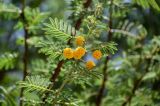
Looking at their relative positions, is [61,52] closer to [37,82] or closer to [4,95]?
[37,82]

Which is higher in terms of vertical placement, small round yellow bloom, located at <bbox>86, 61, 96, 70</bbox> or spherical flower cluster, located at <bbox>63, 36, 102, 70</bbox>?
spherical flower cluster, located at <bbox>63, 36, 102, 70</bbox>

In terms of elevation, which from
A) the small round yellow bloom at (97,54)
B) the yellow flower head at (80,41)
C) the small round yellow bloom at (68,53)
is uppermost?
the yellow flower head at (80,41)

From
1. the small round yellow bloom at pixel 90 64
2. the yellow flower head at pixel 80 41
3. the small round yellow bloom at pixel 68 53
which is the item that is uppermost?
the yellow flower head at pixel 80 41

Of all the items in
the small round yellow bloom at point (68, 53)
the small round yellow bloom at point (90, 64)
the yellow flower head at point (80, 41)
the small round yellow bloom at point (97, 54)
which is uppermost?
the yellow flower head at point (80, 41)

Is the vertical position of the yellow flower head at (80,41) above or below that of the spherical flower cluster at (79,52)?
above

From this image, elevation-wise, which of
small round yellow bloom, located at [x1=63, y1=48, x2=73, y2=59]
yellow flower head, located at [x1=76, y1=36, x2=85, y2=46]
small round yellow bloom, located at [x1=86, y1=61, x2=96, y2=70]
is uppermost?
yellow flower head, located at [x1=76, y1=36, x2=85, y2=46]

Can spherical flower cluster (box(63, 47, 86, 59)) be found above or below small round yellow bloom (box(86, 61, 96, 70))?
above

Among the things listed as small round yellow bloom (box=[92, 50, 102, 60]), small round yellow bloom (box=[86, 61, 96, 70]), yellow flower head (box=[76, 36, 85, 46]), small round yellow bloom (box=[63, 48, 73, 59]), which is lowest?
small round yellow bloom (box=[86, 61, 96, 70])

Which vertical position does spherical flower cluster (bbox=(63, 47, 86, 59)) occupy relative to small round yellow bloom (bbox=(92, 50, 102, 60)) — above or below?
above

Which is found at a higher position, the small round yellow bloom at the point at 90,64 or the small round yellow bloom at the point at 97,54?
the small round yellow bloom at the point at 97,54

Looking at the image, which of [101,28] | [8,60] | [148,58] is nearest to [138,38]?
[148,58]

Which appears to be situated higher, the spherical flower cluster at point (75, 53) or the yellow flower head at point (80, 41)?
the yellow flower head at point (80, 41)
